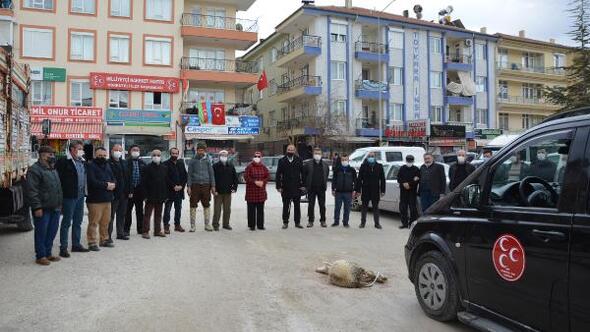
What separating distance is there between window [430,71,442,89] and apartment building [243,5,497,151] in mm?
89

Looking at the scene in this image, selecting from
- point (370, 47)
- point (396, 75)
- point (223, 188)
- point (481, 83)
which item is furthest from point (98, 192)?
point (481, 83)

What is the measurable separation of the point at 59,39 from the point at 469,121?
34399 millimetres

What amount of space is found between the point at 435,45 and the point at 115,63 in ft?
89.9

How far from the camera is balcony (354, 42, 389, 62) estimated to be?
40.3 m

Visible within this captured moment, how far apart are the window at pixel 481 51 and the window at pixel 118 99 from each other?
32135 mm

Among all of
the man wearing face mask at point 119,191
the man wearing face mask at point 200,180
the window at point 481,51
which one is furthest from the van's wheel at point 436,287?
the window at point 481,51

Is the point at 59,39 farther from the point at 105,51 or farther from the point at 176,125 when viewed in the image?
the point at 176,125

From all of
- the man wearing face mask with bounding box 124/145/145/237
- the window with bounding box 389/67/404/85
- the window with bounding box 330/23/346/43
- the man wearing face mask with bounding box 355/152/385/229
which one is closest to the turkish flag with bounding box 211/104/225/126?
the window with bounding box 330/23/346/43

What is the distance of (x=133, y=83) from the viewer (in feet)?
105

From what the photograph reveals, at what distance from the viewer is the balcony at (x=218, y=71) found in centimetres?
3331

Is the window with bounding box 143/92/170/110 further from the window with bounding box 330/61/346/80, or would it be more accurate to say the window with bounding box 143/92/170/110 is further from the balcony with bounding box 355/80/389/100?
the balcony with bounding box 355/80/389/100

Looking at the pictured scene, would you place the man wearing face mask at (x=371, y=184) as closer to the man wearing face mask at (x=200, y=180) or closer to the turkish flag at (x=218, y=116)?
the man wearing face mask at (x=200, y=180)

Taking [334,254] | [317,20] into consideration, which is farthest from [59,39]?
[334,254]

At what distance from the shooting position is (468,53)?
4650 cm
